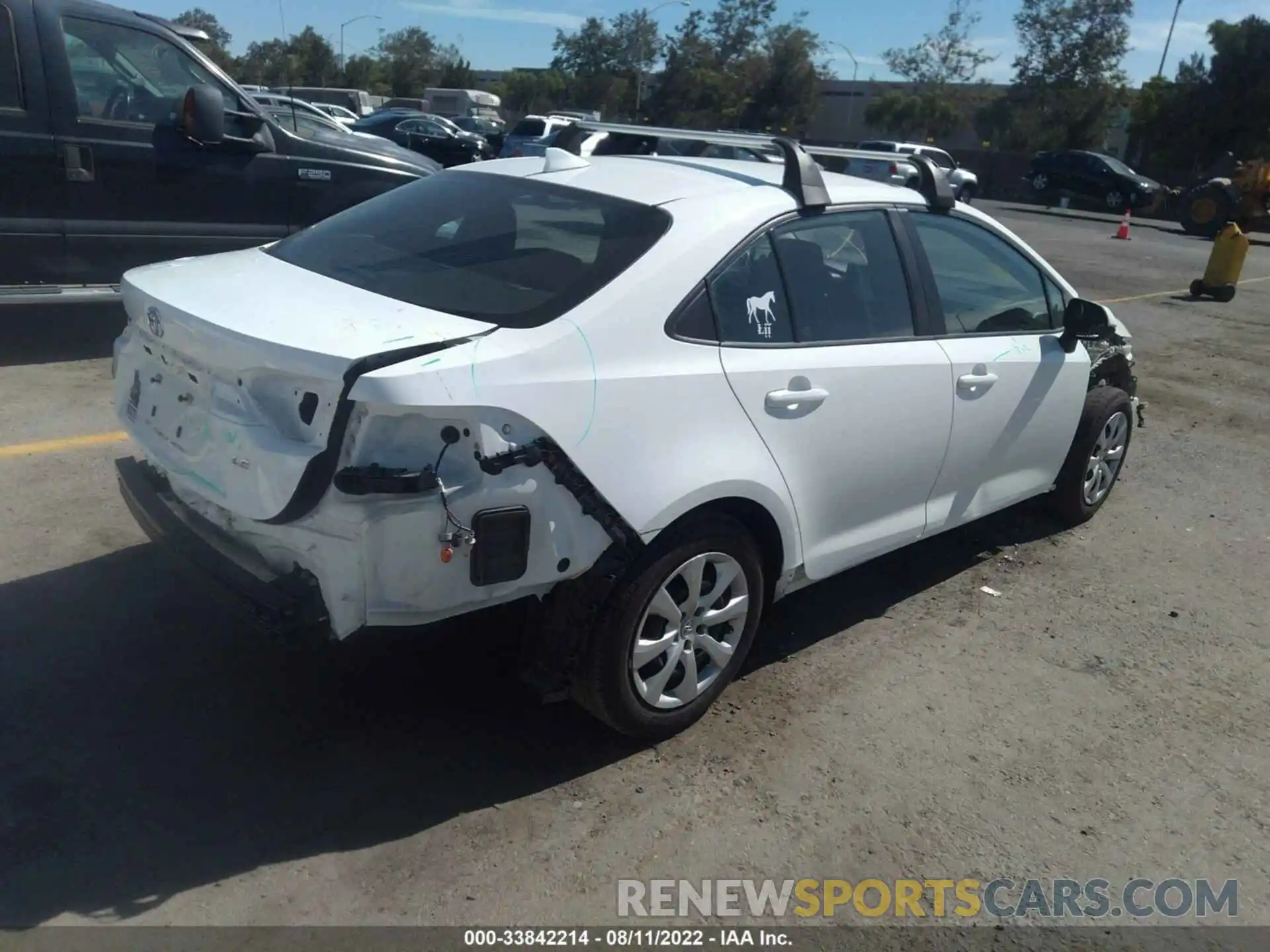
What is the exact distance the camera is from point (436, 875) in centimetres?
285

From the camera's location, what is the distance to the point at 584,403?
2912 millimetres

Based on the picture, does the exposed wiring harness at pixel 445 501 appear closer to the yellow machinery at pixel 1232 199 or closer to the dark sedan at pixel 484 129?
the yellow machinery at pixel 1232 199

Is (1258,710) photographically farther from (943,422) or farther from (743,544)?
(743,544)

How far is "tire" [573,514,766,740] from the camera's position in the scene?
315 centimetres

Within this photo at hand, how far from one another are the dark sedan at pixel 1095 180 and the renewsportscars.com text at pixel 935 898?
35.9m

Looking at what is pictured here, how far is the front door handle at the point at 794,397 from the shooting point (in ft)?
11.3

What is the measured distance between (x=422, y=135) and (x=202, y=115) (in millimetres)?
20496

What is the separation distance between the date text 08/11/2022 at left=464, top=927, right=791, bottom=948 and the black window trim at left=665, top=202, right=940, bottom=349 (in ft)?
5.40

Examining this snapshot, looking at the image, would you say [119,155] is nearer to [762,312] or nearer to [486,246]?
[486,246]

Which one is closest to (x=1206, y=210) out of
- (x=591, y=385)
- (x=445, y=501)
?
(x=591, y=385)

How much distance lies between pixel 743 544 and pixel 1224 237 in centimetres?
1381

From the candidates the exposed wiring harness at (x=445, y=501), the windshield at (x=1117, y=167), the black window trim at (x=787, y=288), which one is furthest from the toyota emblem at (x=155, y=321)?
the windshield at (x=1117, y=167)

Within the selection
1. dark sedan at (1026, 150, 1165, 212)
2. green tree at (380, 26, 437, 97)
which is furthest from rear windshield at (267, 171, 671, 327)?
green tree at (380, 26, 437, 97)

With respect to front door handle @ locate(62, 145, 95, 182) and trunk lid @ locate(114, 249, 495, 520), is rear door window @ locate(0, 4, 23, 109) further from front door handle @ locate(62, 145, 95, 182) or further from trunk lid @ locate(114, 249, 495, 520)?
trunk lid @ locate(114, 249, 495, 520)
